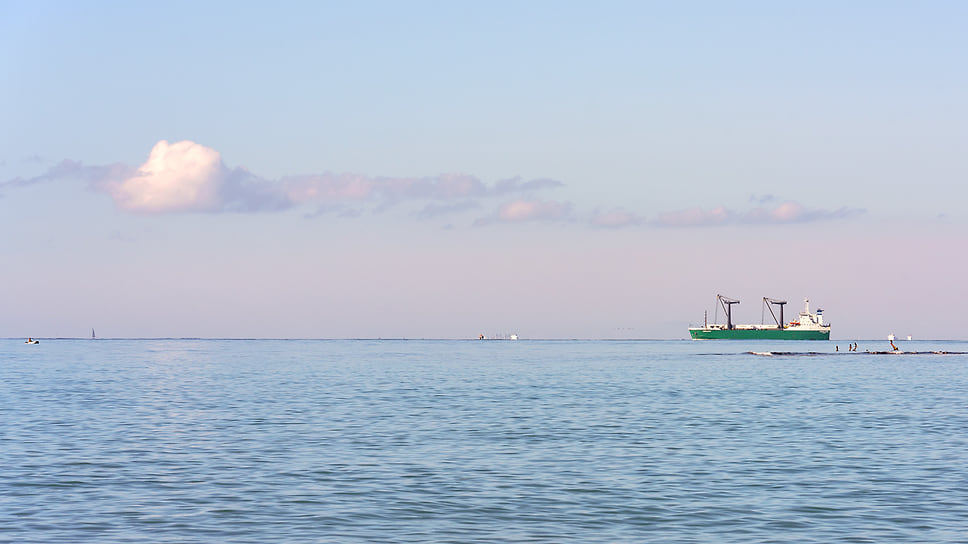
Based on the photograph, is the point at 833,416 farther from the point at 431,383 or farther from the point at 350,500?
the point at 431,383

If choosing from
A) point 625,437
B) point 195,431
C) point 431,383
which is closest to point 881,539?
point 625,437

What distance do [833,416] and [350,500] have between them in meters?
38.3

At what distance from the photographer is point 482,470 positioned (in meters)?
35.4

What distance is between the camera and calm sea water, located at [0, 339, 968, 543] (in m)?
25.6

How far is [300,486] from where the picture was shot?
31.7 m

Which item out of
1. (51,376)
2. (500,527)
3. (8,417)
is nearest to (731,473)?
(500,527)

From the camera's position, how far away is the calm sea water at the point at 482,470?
25.6 meters

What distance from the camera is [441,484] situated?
32.3 meters

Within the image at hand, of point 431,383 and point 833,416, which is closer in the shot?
point 833,416

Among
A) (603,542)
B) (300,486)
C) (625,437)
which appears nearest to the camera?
(603,542)

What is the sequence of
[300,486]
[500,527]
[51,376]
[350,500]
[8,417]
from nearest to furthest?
[500,527] → [350,500] → [300,486] → [8,417] → [51,376]

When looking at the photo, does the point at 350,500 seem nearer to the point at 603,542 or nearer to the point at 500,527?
the point at 500,527

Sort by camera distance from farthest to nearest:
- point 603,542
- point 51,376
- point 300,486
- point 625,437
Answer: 1. point 51,376
2. point 625,437
3. point 300,486
4. point 603,542

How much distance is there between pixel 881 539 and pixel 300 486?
57.2ft
